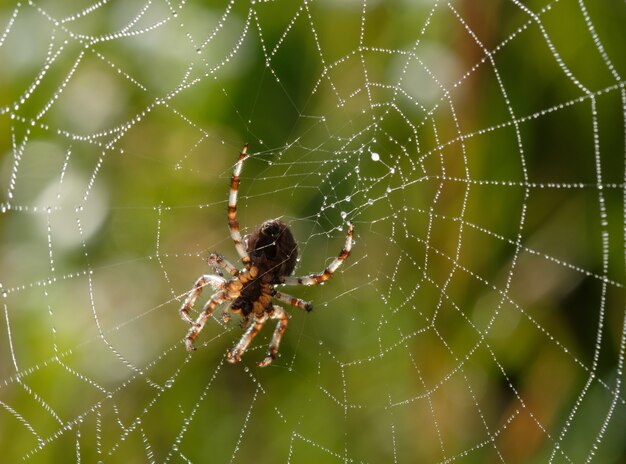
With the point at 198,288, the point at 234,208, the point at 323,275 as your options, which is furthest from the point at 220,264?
the point at 323,275

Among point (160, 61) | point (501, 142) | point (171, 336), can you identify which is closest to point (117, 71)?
point (160, 61)

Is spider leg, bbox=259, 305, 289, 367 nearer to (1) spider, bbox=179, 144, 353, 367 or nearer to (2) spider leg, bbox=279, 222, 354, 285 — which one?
(1) spider, bbox=179, 144, 353, 367

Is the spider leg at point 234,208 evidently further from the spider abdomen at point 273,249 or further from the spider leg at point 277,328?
the spider leg at point 277,328

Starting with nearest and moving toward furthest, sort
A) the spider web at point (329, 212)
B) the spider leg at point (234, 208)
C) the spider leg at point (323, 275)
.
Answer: the spider leg at point (234, 208) < the spider web at point (329, 212) < the spider leg at point (323, 275)

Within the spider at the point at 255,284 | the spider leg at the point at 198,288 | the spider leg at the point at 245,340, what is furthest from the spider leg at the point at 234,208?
the spider leg at the point at 245,340

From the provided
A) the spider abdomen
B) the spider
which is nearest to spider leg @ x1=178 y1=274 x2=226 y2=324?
the spider

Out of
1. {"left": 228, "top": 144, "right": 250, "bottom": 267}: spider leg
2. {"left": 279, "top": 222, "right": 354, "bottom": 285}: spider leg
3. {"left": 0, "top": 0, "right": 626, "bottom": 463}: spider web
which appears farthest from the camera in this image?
{"left": 279, "top": 222, "right": 354, "bottom": 285}: spider leg
